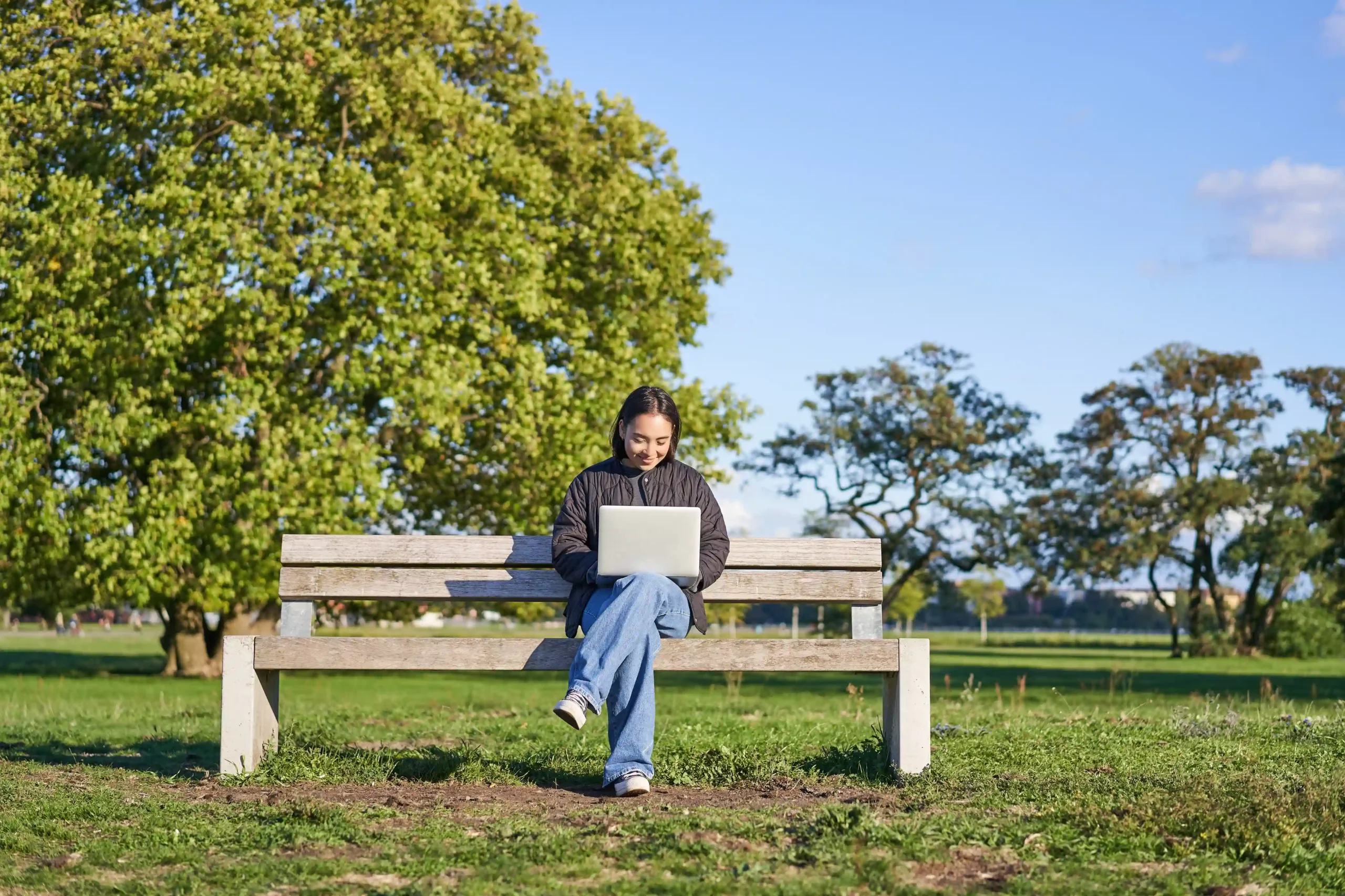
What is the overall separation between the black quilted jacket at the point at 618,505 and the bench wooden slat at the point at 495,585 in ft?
0.68

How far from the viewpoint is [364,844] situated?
175 inches

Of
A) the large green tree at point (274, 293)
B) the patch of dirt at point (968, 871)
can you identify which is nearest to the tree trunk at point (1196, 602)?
the large green tree at point (274, 293)

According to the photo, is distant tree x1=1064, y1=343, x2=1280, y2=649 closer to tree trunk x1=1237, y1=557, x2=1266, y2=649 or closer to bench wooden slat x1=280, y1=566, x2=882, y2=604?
→ tree trunk x1=1237, y1=557, x2=1266, y2=649

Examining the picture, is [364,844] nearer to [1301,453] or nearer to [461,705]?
[461,705]

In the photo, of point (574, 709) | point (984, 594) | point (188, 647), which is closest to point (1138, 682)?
point (188, 647)

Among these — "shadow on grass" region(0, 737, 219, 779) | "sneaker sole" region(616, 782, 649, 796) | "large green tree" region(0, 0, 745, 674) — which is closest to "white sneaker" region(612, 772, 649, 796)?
"sneaker sole" region(616, 782, 649, 796)

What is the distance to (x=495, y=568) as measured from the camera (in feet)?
21.1

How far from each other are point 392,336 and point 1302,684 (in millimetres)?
15434

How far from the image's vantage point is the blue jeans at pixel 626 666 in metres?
5.59

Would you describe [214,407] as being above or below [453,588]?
above

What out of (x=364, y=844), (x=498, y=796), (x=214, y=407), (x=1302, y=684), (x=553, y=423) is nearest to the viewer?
(x=364, y=844)

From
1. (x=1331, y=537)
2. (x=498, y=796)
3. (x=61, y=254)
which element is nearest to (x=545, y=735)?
(x=498, y=796)

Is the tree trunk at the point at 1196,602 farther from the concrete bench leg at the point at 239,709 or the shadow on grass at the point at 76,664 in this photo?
the concrete bench leg at the point at 239,709

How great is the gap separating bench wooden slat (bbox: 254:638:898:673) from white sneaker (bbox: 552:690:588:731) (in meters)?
0.44
